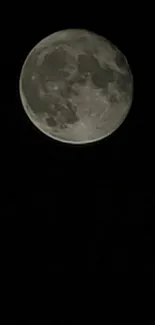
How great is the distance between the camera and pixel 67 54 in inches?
203

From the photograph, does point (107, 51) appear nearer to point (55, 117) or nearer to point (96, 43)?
point (96, 43)

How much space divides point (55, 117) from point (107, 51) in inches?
15.7

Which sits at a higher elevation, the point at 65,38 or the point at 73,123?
A: the point at 65,38

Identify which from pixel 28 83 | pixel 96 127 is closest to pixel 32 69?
pixel 28 83

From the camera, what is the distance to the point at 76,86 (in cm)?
513

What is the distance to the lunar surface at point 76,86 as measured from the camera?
5.13m

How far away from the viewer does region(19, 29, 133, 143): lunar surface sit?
16.8 ft

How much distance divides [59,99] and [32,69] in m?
0.22

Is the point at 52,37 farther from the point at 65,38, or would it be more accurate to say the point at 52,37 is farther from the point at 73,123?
the point at 73,123

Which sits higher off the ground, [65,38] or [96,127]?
→ [65,38]

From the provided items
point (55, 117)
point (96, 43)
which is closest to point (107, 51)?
point (96, 43)

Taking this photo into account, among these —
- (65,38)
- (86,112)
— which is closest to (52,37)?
(65,38)

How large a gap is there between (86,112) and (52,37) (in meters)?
0.42

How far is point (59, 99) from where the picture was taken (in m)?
5.17
